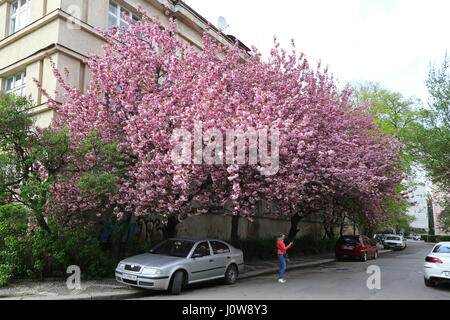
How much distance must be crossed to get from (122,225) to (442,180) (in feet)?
60.7

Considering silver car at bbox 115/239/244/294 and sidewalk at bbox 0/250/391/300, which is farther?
silver car at bbox 115/239/244/294

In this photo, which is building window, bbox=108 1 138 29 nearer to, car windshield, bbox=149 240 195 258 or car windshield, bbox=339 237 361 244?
car windshield, bbox=149 240 195 258

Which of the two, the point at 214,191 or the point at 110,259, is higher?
the point at 214,191

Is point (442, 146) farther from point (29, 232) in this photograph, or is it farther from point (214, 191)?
point (29, 232)

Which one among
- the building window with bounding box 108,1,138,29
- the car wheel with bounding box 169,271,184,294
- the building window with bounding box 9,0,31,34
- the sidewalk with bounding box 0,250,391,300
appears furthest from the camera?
the building window with bounding box 9,0,31,34

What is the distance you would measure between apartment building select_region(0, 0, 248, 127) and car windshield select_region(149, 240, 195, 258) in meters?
7.40

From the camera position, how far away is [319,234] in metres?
33.8

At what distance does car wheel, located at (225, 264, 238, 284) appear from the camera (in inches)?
451

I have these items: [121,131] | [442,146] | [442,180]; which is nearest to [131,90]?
[121,131]

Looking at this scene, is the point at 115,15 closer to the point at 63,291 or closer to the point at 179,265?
the point at 179,265

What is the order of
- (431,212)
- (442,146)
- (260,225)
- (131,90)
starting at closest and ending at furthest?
(131,90) < (442,146) < (260,225) < (431,212)

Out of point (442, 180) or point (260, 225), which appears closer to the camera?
point (442, 180)

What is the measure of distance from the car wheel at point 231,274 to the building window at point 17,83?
40.2 feet

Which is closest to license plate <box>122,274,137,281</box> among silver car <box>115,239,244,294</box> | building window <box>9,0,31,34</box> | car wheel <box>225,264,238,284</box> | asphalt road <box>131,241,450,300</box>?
silver car <box>115,239,244,294</box>
